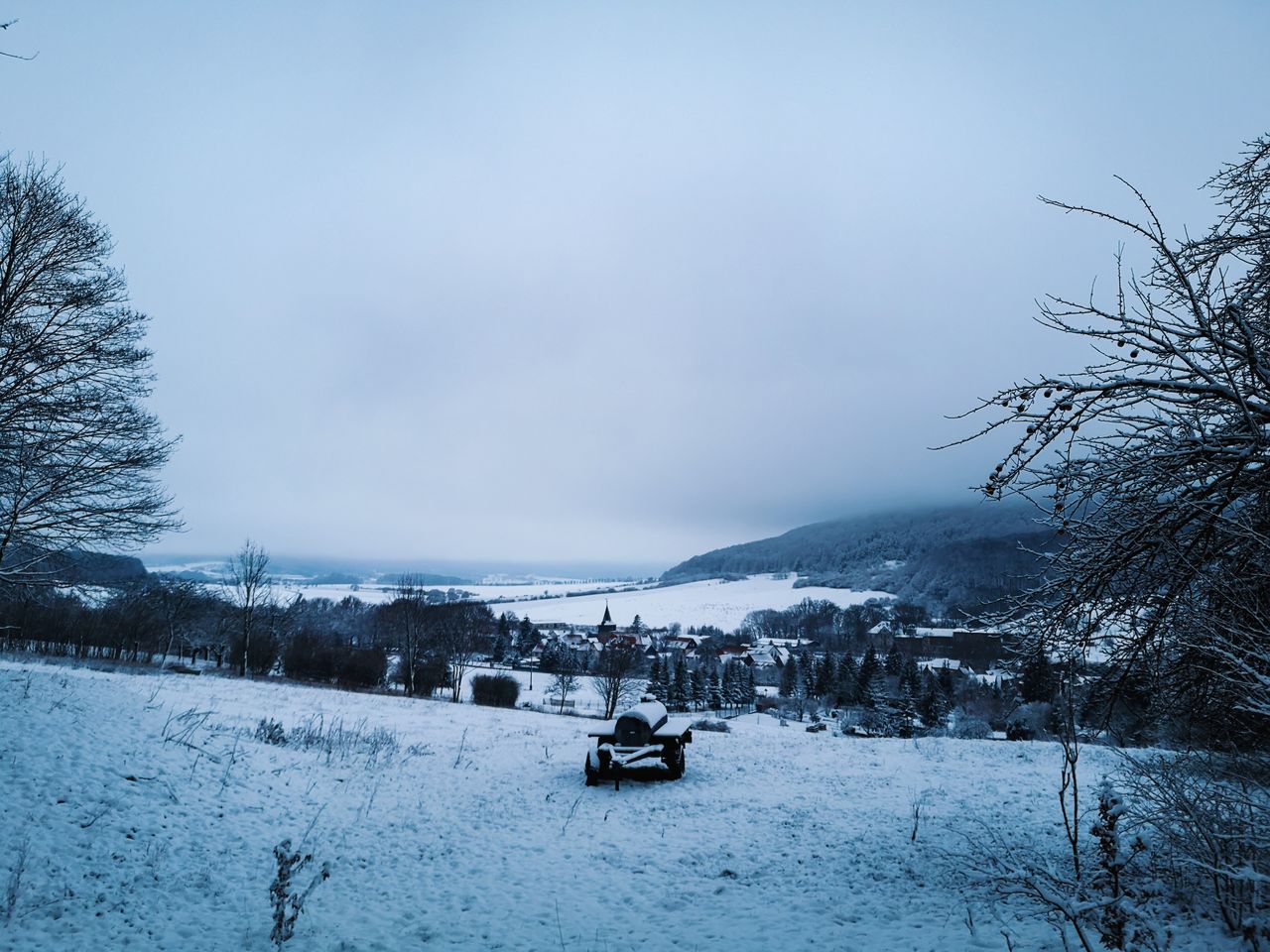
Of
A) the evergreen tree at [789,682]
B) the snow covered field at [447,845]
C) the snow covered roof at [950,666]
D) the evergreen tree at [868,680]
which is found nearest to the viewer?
the snow covered field at [447,845]

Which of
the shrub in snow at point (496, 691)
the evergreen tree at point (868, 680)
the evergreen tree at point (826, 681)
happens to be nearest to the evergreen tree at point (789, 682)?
the evergreen tree at point (826, 681)

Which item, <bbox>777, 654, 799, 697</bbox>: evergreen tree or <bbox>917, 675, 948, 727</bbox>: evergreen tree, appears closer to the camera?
<bbox>917, 675, 948, 727</bbox>: evergreen tree

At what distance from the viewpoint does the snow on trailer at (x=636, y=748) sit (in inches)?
552

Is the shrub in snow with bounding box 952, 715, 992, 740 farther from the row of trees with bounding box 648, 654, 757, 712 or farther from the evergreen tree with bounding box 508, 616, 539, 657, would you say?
the evergreen tree with bounding box 508, 616, 539, 657

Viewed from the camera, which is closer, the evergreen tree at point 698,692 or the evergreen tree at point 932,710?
the evergreen tree at point 932,710

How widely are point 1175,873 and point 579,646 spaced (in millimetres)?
104552

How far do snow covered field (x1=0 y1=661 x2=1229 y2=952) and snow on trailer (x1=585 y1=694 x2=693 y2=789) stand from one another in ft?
1.69

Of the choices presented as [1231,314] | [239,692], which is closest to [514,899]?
[1231,314]

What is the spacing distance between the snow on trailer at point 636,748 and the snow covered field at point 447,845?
1.69 ft

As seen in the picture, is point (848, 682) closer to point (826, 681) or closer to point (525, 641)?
point (826, 681)

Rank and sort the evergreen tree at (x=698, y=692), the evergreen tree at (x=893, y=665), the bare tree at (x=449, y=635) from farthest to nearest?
the evergreen tree at (x=893, y=665), the evergreen tree at (x=698, y=692), the bare tree at (x=449, y=635)

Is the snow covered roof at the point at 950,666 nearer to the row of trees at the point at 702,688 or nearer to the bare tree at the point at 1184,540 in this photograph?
the row of trees at the point at 702,688

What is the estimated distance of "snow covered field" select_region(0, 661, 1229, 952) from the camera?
20.8 ft

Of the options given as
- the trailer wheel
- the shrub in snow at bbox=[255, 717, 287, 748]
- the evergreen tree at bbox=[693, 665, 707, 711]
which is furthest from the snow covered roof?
the shrub in snow at bbox=[255, 717, 287, 748]
